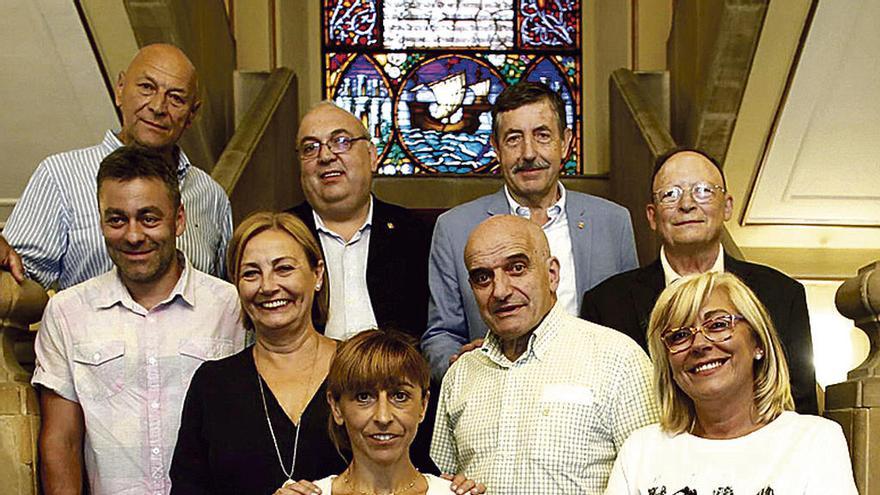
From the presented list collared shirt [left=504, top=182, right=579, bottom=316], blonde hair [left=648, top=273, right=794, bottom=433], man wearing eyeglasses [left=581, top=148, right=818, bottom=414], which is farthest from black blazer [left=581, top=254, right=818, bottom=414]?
blonde hair [left=648, top=273, right=794, bottom=433]

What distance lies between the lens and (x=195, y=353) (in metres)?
3.87

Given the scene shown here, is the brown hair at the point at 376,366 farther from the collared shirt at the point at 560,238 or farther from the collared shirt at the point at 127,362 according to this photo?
the collared shirt at the point at 560,238

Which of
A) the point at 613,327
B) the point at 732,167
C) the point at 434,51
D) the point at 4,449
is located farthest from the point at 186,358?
the point at 434,51

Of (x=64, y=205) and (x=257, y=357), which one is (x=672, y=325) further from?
(x=64, y=205)

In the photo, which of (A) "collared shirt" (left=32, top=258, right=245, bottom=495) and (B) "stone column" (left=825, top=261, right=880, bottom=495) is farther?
(B) "stone column" (left=825, top=261, right=880, bottom=495)

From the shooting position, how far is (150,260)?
152 inches

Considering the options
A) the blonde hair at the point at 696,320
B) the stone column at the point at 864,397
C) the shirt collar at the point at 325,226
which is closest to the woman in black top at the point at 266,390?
the shirt collar at the point at 325,226

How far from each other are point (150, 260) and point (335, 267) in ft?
1.97

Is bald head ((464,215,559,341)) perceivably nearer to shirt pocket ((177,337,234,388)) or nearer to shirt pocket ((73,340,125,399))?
shirt pocket ((177,337,234,388))

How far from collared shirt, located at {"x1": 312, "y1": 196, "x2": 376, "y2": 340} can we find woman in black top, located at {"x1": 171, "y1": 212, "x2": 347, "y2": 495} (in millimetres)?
429

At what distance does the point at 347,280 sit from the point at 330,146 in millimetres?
367

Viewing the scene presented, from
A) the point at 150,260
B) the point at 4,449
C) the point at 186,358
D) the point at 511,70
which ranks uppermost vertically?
the point at 511,70

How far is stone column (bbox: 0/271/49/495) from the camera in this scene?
13.1 feet

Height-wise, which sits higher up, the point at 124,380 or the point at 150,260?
the point at 150,260
